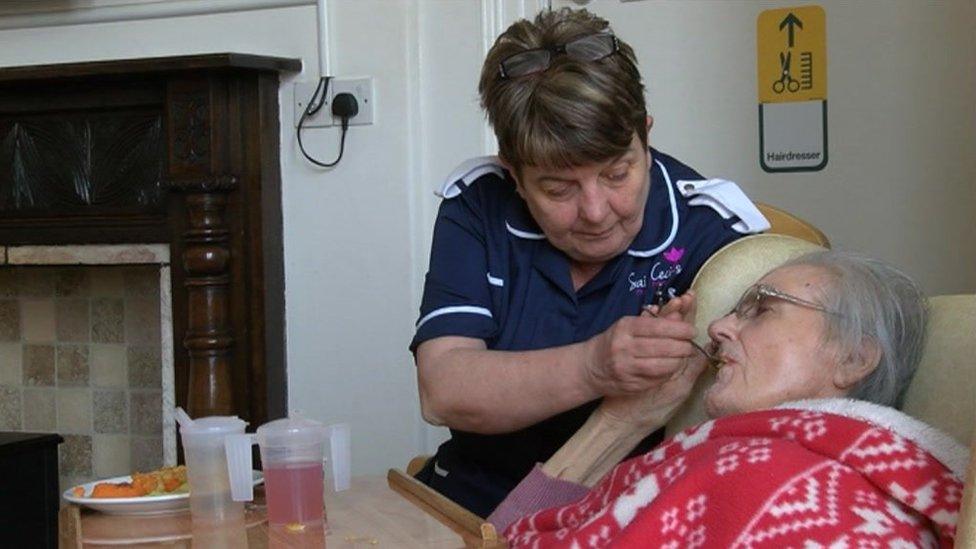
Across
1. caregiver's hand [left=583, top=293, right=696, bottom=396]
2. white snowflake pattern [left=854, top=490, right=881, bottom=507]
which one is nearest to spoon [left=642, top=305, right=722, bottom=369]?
caregiver's hand [left=583, top=293, right=696, bottom=396]

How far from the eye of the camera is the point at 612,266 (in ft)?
6.26

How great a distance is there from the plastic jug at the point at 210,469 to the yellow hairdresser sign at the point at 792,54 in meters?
1.48

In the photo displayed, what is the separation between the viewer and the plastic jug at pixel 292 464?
1629mm

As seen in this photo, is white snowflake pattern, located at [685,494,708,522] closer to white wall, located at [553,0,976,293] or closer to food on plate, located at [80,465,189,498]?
food on plate, located at [80,465,189,498]

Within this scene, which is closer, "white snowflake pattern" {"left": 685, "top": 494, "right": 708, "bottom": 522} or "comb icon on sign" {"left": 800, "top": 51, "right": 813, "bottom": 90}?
"white snowflake pattern" {"left": 685, "top": 494, "right": 708, "bottom": 522}

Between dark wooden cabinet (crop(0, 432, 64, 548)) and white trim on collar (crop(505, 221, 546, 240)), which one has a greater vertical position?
white trim on collar (crop(505, 221, 546, 240))

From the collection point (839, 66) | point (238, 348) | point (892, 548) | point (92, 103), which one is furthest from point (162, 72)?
point (892, 548)

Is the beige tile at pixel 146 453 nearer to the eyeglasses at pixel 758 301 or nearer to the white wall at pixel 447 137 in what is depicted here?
the white wall at pixel 447 137

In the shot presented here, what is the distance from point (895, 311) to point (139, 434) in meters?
2.49

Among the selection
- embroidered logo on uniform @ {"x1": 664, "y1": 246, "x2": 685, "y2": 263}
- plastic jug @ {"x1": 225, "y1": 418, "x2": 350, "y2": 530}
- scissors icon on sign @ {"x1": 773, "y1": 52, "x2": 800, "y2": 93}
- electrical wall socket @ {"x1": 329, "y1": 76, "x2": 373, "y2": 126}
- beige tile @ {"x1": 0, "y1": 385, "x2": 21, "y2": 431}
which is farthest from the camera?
beige tile @ {"x1": 0, "y1": 385, "x2": 21, "y2": 431}

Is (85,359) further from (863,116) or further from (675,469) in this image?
(675,469)

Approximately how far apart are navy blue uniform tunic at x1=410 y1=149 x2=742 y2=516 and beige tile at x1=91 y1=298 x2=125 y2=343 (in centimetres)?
187

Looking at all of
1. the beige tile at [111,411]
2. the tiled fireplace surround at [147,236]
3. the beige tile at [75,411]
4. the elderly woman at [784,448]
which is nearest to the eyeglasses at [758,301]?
the elderly woman at [784,448]

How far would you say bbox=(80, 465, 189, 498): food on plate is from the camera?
183 centimetres
